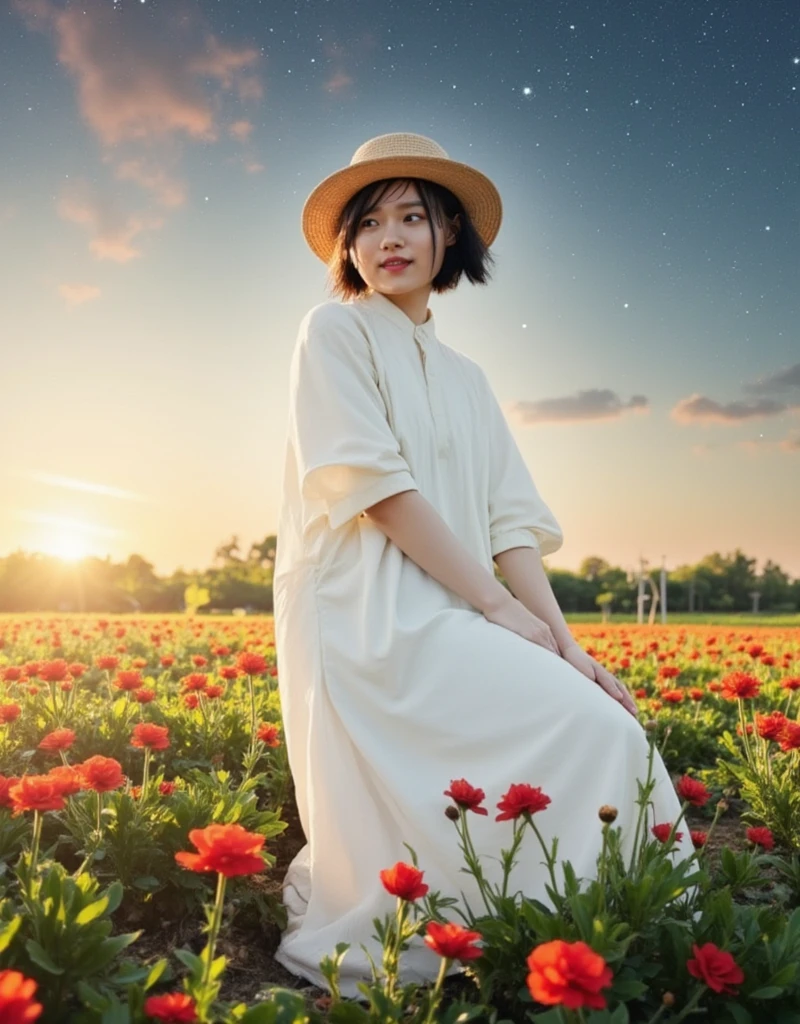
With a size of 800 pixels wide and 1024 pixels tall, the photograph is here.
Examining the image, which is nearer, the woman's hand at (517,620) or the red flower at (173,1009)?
the red flower at (173,1009)

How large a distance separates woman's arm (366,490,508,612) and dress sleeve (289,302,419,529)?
53mm

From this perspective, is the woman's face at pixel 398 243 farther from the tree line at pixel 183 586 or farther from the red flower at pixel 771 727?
the tree line at pixel 183 586

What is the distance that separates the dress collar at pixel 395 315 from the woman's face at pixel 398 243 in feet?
0.11

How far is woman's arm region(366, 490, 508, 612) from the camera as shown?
8.22ft

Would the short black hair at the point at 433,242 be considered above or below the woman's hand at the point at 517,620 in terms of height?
above

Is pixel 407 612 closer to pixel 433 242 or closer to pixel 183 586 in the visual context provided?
pixel 433 242

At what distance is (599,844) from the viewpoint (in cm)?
209

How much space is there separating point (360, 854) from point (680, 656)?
19.3ft

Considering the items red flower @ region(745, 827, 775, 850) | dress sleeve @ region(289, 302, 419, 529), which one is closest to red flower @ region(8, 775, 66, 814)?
dress sleeve @ region(289, 302, 419, 529)

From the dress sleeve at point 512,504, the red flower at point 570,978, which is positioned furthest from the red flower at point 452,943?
the dress sleeve at point 512,504

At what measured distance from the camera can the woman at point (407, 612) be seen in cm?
220

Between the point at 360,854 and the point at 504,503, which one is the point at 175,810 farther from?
the point at 504,503

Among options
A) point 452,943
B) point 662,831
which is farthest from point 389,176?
point 452,943

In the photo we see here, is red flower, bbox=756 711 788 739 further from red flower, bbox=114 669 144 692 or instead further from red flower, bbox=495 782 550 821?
red flower, bbox=114 669 144 692
